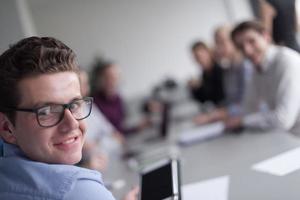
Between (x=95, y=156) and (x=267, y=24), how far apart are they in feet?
3.38

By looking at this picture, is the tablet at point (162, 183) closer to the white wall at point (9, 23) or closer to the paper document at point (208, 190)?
the paper document at point (208, 190)

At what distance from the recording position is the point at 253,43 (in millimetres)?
1518

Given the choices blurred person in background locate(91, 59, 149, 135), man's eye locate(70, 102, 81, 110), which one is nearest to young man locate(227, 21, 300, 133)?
man's eye locate(70, 102, 81, 110)

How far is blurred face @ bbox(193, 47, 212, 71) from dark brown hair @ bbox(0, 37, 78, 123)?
94.4 inches

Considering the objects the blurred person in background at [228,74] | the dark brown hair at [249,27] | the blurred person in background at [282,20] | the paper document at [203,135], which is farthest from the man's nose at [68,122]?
the blurred person in background at [228,74]

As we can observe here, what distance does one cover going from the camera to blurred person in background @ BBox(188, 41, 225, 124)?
288 centimetres

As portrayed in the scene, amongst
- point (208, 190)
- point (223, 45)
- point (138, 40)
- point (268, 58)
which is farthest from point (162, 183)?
point (138, 40)

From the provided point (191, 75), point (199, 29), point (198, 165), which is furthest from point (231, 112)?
point (191, 75)

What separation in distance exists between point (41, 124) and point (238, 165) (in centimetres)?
78

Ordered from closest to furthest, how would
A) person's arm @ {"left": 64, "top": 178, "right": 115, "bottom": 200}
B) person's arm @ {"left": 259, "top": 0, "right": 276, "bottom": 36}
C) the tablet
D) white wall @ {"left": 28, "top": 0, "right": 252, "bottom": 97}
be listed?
1. person's arm @ {"left": 64, "top": 178, "right": 115, "bottom": 200}
2. the tablet
3. person's arm @ {"left": 259, "top": 0, "right": 276, "bottom": 36}
4. white wall @ {"left": 28, "top": 0, "right": 252, "bottom": 97}

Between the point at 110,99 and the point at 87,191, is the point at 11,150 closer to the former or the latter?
the point at 87,191

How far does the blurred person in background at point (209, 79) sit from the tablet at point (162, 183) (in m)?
1.85

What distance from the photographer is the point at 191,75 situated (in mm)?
4082

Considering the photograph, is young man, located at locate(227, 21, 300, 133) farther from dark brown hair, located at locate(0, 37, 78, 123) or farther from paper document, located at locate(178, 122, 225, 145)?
dark brown hair, located at locate(0, 37, 78, 123)
